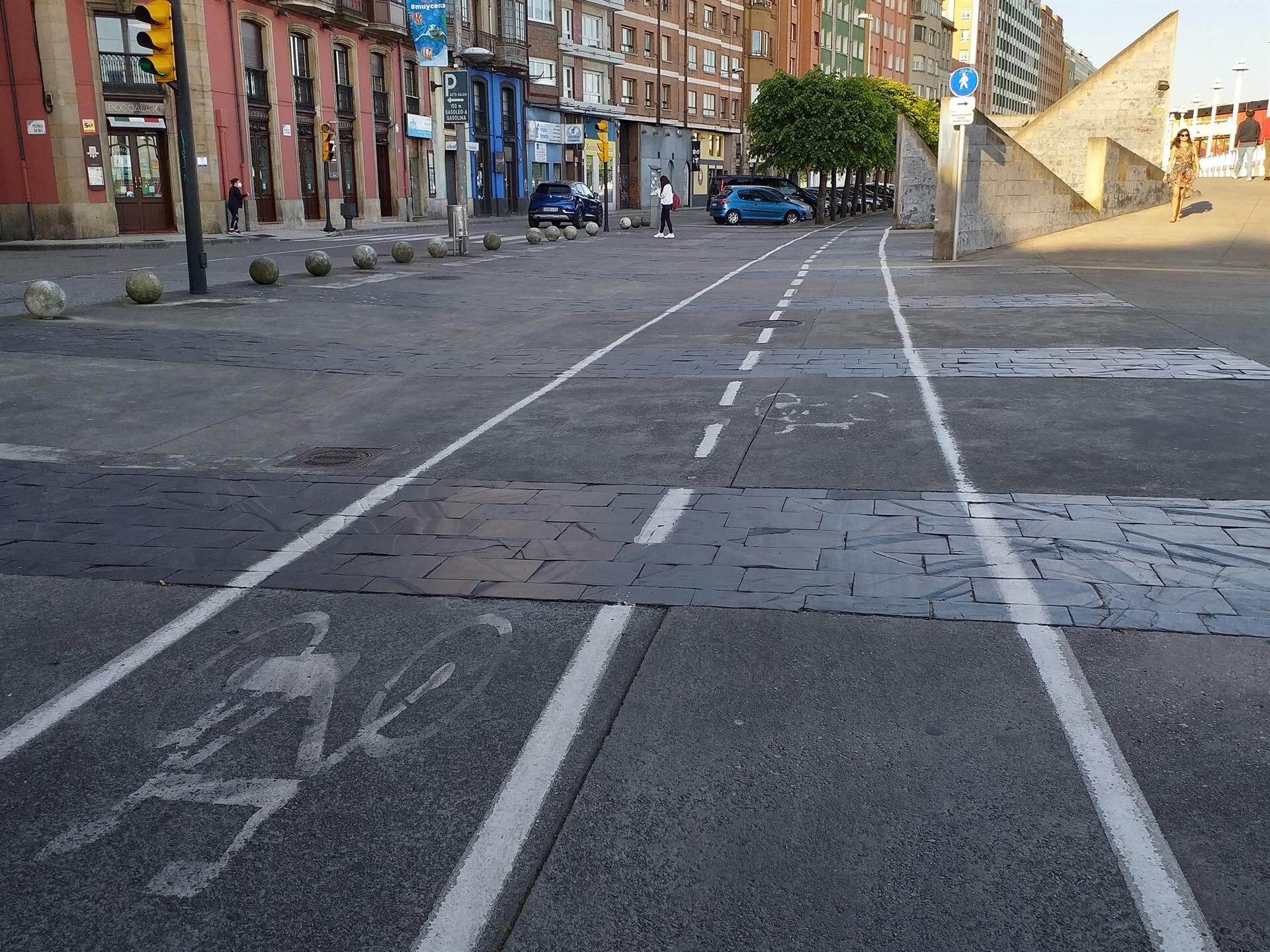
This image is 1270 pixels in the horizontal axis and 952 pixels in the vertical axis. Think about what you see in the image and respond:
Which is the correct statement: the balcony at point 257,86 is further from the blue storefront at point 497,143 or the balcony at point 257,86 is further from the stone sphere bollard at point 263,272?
the stone sphere bollard at point 263,272

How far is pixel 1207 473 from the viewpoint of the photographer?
6820mm

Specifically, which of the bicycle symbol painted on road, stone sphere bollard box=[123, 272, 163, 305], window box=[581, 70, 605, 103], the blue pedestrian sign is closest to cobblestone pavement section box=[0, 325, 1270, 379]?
stone sphere bollard box=[123, 272, 163, 305]

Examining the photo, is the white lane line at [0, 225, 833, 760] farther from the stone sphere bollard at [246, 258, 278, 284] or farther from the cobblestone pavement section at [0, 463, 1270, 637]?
the stone sphere bollard at [246, 258, 278, 284]

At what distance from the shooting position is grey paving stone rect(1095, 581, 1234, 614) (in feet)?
15.6

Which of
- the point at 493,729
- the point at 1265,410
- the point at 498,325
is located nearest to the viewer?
the point at 493,729

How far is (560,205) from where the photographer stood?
4359cm

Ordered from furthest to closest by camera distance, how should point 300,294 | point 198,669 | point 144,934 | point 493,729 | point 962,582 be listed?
point 300,294 < point 962,582 < point 198,669 < point 493,729 < point 144,934

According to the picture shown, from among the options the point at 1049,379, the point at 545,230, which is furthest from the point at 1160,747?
the point at 545,230

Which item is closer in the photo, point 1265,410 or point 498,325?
point 1265,410

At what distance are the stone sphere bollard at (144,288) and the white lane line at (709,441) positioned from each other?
10487mm

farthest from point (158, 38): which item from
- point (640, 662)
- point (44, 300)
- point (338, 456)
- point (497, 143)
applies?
point (497, 143)

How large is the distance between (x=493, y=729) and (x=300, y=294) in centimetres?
1530

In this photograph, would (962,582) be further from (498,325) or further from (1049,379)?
(498,325)

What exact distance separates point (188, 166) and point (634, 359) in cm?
850
